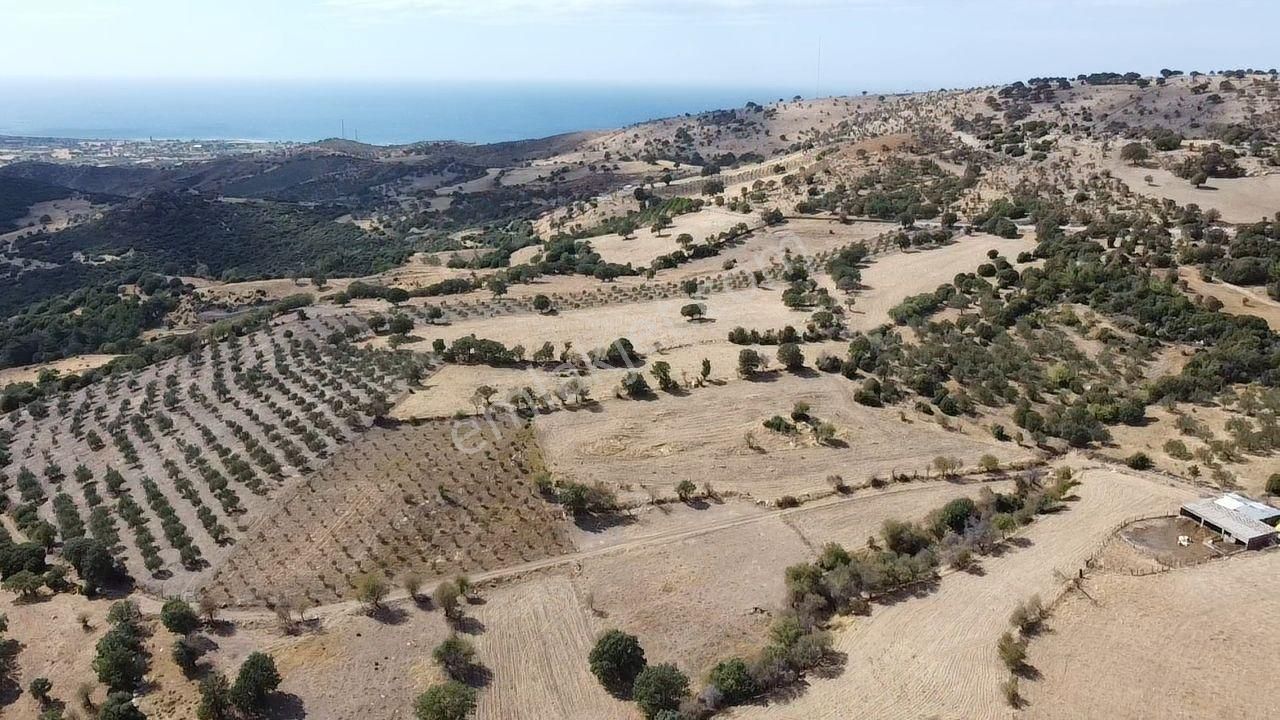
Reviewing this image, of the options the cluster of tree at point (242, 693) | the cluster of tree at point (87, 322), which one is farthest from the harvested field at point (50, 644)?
the cluster of tree at point (87, 322)

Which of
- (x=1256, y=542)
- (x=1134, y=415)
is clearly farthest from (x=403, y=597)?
(x=1134, y=415)

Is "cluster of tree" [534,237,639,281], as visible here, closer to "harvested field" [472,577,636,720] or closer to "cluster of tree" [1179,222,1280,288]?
"harvested field" [472,577,636,720]

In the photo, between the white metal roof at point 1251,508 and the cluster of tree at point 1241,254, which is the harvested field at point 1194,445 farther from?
the cluster of tree at point 1241,254

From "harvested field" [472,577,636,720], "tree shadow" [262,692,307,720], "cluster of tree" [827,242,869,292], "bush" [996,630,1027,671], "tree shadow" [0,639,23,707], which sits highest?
"cluster of tree" [827,242,869,292]

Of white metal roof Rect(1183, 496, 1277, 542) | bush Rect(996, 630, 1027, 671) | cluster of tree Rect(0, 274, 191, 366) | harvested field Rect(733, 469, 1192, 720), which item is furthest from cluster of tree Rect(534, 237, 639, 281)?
bush Rect(996, 630, 1027, 671)

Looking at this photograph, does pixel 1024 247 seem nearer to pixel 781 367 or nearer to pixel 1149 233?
pixel 1149 233
